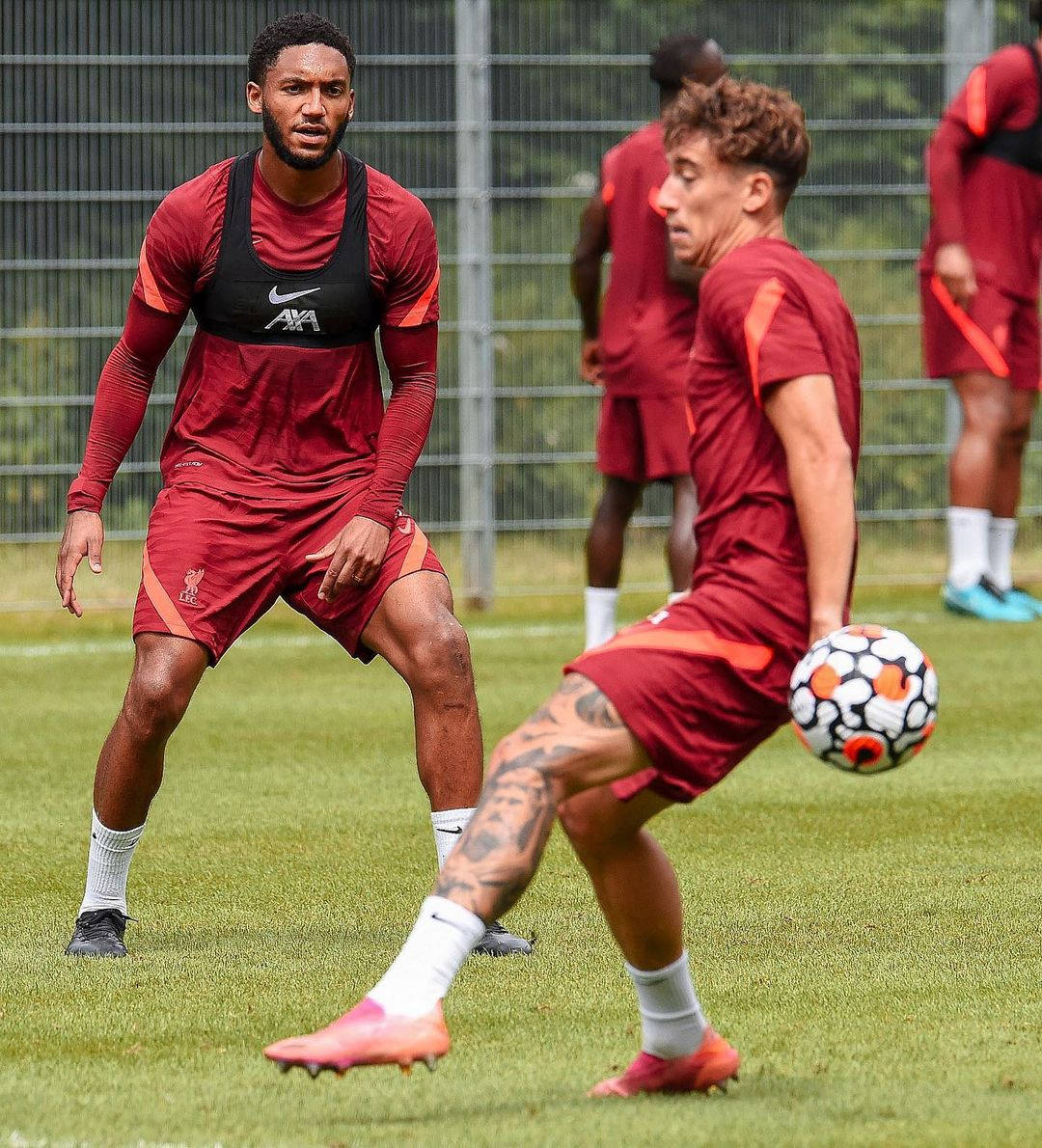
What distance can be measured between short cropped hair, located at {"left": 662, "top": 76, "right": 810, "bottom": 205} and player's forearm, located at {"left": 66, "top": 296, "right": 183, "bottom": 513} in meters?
2.04

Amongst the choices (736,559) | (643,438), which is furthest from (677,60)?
(736,559)

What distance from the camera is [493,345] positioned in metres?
15.1

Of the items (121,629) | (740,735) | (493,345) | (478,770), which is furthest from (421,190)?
(740,735)

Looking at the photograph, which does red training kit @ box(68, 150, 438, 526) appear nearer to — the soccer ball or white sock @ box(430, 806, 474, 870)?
white sock @ box(430, 806, 474, 870)

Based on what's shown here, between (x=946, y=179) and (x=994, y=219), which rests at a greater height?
(x=946, y=179)

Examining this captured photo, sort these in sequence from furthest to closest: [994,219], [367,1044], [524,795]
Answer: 1. [994,219]
2. [524,795]
3. [367,1044]

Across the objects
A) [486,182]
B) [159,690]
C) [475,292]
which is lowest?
[159,690]

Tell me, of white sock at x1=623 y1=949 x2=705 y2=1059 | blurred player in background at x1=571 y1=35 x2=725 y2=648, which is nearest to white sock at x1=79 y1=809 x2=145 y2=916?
white sock at x1=623 y1=949 x2=705 y2=1059

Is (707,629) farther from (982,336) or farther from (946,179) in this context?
(982,336)

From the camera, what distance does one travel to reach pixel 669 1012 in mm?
4449

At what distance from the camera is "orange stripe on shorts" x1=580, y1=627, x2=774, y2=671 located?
13.9 ft

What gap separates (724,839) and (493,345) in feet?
26.7

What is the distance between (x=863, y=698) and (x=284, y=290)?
2459 millimetres

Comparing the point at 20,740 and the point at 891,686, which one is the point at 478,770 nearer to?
the point at 891,686
